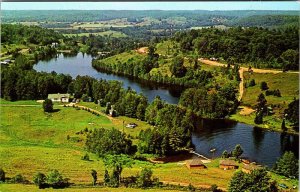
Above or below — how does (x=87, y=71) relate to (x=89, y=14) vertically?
below

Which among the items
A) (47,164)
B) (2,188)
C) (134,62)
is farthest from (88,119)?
(134,62)

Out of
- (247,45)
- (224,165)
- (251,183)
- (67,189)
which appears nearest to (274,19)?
(224,165)

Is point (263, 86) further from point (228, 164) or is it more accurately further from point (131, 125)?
point (228, 164)

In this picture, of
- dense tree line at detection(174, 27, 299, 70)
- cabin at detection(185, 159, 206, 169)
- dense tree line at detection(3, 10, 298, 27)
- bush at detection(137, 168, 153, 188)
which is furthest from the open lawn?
bush at detection(137, 168, 153, 188)

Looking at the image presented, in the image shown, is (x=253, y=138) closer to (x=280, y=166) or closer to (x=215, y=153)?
(x=215, y=153)

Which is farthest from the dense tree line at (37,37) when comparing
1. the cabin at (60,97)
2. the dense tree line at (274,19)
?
the dense tree line at (274,19)

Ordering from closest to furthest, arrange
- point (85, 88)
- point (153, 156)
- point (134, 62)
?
point (153, 156) < point (85, 88) < point (134, 62)
